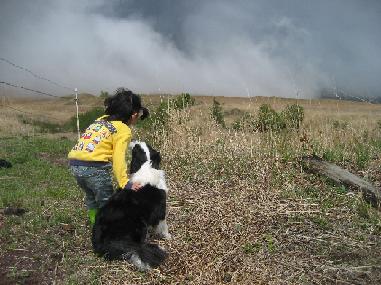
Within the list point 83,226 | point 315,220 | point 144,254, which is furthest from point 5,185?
point 315,220

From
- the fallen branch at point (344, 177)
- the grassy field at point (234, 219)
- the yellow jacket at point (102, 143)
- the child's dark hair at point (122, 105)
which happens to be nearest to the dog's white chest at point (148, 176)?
the yellow jacket at point (102, 143)

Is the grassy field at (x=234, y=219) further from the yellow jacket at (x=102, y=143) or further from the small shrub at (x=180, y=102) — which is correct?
the small shrub at (x=180, y=102)

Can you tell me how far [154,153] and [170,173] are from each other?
3.11 metres

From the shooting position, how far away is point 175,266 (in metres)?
4.65

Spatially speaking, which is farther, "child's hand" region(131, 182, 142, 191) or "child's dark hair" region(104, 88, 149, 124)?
"child's dark hair" region(104, 88, 149, 124)

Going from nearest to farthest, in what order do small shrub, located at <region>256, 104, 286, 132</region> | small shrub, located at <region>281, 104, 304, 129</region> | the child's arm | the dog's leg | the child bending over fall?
the child's arm
the child bending over
the dog's leg
small shrub, located at <region>256, 104, 286, 132</region>
small shrub, located at <region>281, 104, 304, 129</region>

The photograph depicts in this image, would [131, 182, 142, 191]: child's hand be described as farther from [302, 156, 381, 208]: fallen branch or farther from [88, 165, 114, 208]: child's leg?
[302, 156, 381, 208]: fallen branch

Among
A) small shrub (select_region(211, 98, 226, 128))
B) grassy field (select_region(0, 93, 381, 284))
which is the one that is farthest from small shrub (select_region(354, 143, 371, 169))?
small shrub (select_region(211, 98, 226, 128))

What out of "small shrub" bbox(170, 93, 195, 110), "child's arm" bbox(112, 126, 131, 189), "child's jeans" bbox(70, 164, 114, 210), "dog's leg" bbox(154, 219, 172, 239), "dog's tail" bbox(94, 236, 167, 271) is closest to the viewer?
"dog's tail" bbox(94, 236, 167, 271)

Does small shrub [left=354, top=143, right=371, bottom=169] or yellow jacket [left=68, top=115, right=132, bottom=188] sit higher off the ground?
yellow jacket [left=68, top=115, right=132, bottom=188]

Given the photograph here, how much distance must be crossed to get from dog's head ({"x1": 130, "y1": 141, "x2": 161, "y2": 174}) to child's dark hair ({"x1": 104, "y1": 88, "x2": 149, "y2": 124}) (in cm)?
30

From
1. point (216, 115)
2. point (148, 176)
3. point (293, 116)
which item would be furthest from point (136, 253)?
point (216, 115)

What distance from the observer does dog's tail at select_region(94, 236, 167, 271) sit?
14.9 feet

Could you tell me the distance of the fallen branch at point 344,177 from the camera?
649cm
